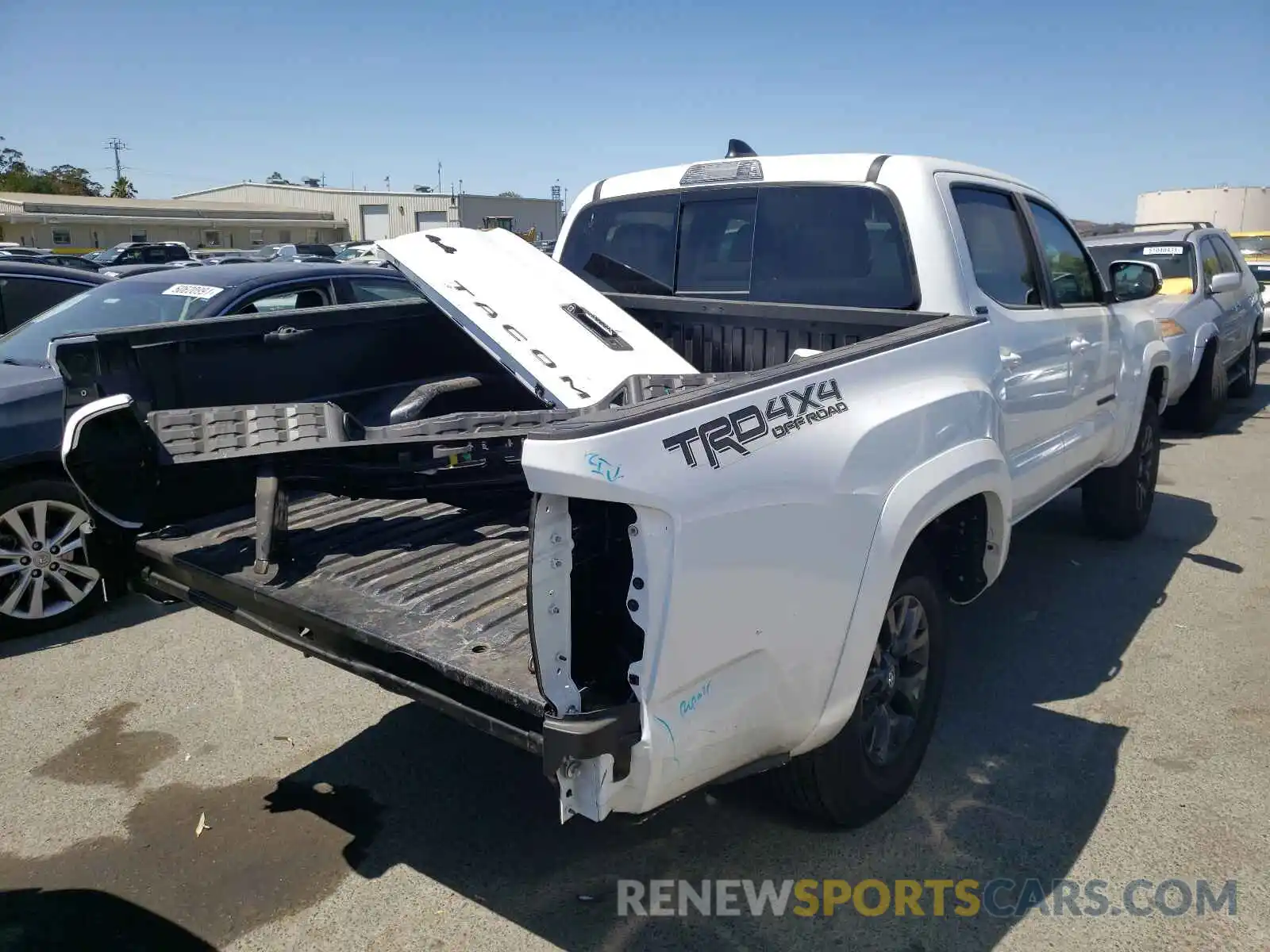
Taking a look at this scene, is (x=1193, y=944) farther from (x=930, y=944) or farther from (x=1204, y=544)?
(x=1204, y=544)

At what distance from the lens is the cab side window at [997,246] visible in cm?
393

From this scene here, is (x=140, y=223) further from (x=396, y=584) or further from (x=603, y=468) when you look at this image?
(x=603, y=468)

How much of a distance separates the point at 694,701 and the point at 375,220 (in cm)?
6710

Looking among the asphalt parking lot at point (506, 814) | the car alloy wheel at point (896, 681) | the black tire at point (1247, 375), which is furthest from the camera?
the black tire at point (1247, 375)

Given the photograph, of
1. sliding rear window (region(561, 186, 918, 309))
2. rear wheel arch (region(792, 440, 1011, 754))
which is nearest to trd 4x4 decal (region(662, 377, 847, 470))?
rear wheel arch (region(792, 440, 1011, 754))

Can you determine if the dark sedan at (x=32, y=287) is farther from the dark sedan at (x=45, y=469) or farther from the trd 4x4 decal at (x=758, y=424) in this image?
the trd 4x4 decal at (x=758, y=424)

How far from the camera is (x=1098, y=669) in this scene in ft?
14.7

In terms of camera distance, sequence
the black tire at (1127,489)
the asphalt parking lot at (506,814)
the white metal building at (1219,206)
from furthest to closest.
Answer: the white metal building at (1219,206), the black tire at (1127,489), the asphalt parking lot at (506,814)

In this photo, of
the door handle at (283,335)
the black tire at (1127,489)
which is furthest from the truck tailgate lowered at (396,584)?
the black tire at (1127,489)

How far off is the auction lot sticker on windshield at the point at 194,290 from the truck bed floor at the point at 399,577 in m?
2.58

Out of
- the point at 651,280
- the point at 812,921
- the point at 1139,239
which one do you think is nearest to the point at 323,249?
the point at 1139,239

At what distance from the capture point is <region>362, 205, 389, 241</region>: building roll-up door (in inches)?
2525

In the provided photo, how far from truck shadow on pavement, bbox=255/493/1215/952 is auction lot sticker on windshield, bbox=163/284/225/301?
9.93 ft

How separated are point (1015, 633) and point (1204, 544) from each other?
228 cm
